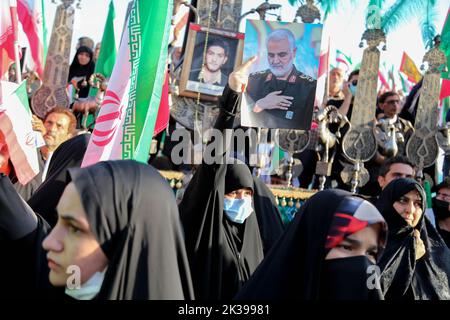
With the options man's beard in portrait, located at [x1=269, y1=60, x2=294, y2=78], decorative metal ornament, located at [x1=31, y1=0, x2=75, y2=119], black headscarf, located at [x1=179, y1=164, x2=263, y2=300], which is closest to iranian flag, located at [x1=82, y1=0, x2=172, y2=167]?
black headscarf, located at [x1=179, y1=164, x2=263, y2=300]

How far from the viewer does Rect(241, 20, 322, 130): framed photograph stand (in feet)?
17.8

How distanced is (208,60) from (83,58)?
254 centimetres

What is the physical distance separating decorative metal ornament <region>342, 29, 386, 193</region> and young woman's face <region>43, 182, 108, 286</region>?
14.7ft

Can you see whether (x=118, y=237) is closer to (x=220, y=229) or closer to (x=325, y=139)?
(x=220, y=229)

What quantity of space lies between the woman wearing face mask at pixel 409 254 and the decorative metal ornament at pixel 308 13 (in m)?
2.41

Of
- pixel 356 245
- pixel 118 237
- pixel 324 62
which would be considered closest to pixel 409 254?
pixel 356 245

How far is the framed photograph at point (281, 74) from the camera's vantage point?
543 cm

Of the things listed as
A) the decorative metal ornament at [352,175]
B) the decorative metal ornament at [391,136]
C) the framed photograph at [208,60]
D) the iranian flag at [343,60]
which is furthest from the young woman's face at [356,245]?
the iranian flag at [343,60]

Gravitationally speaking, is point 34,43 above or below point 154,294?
above

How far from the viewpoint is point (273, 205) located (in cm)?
523

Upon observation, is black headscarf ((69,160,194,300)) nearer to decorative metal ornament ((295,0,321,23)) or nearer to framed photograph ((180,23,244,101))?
framed photograph ((180,23,244,101))

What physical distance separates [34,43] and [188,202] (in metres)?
3.31
